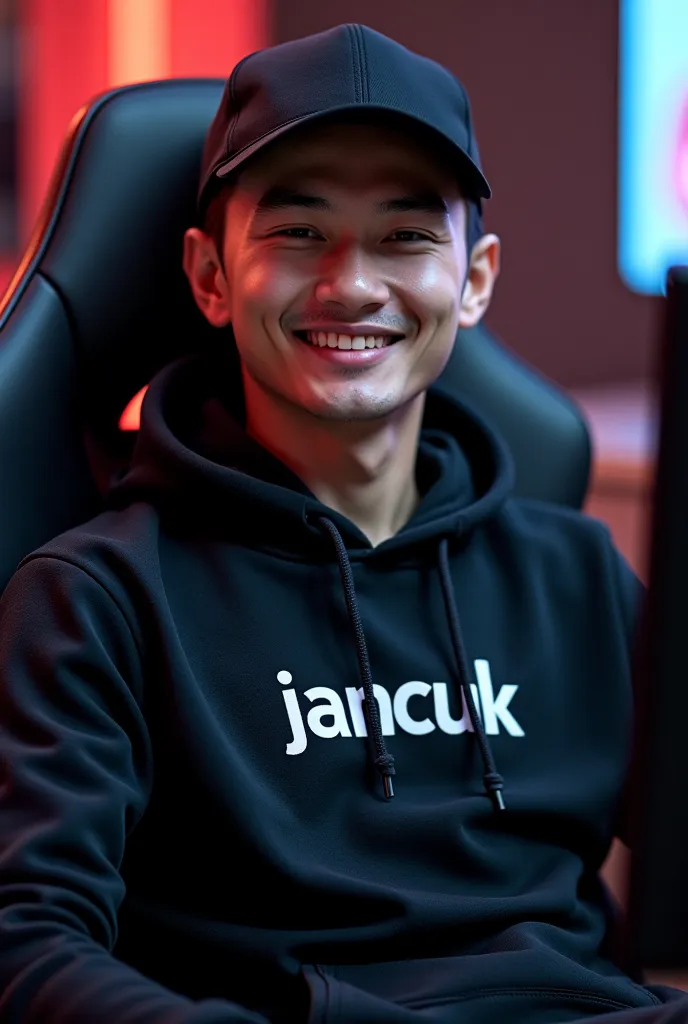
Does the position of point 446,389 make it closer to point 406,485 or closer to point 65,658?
point 406,485

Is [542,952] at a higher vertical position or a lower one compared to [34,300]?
lower

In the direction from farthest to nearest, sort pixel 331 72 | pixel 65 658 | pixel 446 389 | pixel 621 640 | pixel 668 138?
pixel 668 138, pixel 446 389, pixel 621 640, pixel 331 72, pixel 65 658

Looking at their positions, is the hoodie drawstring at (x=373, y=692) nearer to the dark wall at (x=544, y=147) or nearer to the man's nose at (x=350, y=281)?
the man's nose at (x=350, y=281)

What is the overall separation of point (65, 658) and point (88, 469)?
313mm

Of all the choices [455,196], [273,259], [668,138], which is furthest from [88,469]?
[668,138]

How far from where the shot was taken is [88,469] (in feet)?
3.93

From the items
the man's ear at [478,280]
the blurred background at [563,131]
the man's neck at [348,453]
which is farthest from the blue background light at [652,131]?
the man's neck at [348,453]

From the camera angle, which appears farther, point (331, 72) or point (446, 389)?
point (446, 389)

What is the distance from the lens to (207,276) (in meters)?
1.17

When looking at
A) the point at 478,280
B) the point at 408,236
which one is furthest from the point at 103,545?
the point at 478,280

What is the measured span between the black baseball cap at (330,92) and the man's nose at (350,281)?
10cm

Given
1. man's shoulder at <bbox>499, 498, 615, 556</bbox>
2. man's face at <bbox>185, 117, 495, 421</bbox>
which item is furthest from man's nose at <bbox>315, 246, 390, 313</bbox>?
man's shoulder at <bbox>499, 498, 615, 556</bbox>

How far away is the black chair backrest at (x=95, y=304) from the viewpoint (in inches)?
44.3

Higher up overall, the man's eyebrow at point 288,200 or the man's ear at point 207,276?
the man's eyebrow at point 288,200
